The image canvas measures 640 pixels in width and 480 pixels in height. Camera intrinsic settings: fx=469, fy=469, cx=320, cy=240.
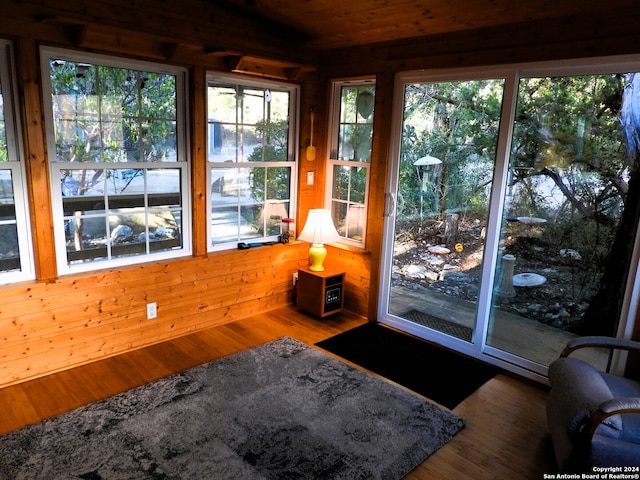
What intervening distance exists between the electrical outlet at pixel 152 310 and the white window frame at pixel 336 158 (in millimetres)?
1850

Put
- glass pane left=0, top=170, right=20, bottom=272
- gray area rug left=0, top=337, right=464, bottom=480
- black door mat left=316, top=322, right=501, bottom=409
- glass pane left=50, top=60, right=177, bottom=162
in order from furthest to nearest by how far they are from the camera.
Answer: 1. black door mat left=316, top=322, right=501, bottom=409
2. glass pane left=50, top=60, right=177, bottom=162
3. glass pane left=0, top=170, right=20, bottom=272
4. gray area rug left=0, top=337, right=464, bottom=480

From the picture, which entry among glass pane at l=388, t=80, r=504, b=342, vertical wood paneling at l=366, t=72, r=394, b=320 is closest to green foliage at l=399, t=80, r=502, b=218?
glass pane at l=388, t=80, r=504, b=342

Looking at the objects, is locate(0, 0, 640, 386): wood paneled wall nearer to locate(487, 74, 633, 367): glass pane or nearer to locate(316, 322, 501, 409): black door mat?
locate(487, 74, 633, 367): glass pane

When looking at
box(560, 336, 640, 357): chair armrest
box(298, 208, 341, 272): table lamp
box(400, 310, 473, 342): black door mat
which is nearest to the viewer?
box(560, 336, 640, 357): chair armrest

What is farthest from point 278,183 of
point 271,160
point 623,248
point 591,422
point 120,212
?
point 591,422

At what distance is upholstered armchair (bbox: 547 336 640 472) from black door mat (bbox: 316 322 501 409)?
0.79 m

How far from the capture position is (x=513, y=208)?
341 cm

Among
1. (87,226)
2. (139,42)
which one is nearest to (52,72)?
(139,42)

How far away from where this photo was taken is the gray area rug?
2.37 metres

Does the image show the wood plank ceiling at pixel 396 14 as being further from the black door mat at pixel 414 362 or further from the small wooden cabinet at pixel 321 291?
the black door mat at pixel 414 362

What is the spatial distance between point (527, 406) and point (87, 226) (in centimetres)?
326

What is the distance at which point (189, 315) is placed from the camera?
3.97 metres

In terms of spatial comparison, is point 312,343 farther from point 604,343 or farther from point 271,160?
point 604,343

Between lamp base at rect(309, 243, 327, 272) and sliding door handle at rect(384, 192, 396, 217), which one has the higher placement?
sliding door handle at rect(384, 192, 396, 217)
